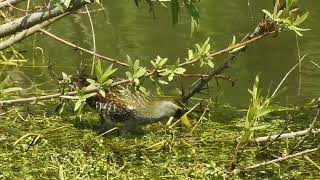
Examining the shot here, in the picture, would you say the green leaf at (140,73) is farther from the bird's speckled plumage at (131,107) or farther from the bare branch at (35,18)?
the bird's speckled plumage at (131,107)

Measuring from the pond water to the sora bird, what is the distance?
3.07ft

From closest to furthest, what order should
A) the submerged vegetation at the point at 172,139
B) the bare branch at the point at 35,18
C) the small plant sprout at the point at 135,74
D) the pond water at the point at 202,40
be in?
the bare branch at the point at 35,18 < the small plant sprout at the point at 135,74 < the submerged vegetation at the point at 172,139 < the pond water at the point at 202,40

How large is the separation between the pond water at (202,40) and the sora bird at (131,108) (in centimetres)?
94

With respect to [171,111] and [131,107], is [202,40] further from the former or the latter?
[131,107]

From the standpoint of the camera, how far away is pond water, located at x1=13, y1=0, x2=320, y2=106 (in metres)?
8.06

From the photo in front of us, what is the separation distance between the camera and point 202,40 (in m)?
9.80

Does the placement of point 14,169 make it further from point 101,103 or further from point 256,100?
point 256,100

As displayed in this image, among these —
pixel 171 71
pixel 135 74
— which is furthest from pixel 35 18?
pixel 171 71

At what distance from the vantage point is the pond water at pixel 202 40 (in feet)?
26.5

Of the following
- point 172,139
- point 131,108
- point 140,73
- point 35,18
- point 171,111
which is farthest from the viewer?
point 171,111

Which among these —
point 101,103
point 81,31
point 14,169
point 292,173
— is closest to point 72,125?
point 101,103

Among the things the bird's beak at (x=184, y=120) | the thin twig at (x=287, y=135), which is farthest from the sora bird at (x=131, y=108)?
the thin twig at (x=287, y=135)

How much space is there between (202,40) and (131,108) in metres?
3.79

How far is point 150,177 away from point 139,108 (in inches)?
44.4
